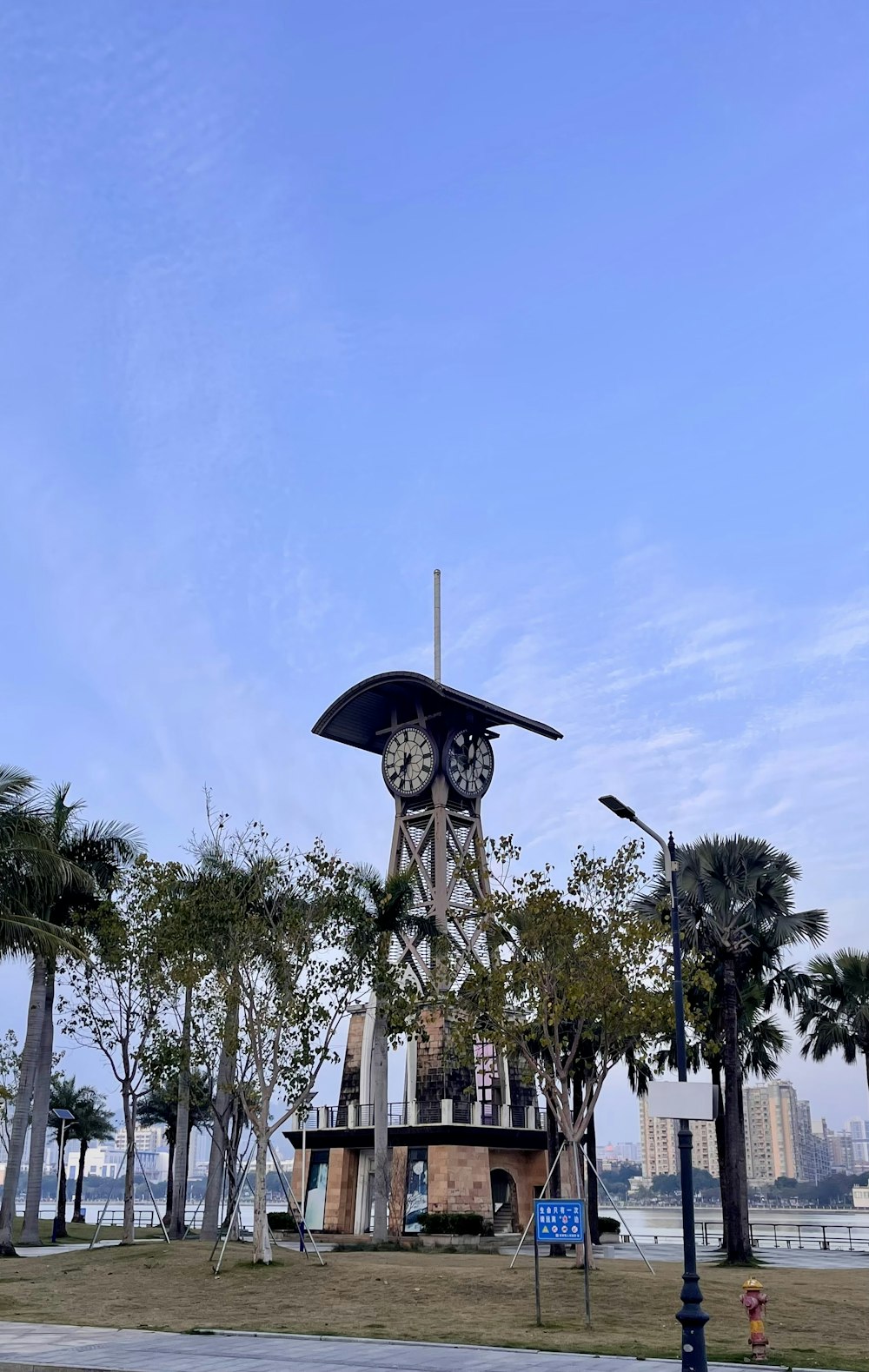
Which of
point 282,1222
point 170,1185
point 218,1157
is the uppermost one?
point 218,1157

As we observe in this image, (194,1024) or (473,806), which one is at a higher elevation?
(473,806)

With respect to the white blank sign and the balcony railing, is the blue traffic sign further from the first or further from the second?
the balcony railing

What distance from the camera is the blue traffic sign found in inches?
908

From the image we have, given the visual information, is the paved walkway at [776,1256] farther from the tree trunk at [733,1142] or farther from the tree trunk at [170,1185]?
the tree trunk at [170,1185]

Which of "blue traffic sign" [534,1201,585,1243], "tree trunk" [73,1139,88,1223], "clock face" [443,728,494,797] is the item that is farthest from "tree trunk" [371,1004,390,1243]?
"tree trunk" [73,1139,88,1223]

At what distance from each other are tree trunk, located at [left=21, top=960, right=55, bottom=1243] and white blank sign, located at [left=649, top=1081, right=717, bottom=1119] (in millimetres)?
33464

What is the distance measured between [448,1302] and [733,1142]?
58.9ft

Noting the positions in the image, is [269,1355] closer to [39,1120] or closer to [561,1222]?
[561,1222]

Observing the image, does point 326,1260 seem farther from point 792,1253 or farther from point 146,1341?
point 792,1253

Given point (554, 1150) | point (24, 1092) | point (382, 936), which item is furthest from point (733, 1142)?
point (24, 1092)

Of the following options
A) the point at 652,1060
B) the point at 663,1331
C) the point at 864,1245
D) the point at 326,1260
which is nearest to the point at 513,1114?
→ the point at 652,1060

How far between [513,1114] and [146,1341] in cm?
4302

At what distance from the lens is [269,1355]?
20.0m

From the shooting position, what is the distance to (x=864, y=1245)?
63.8 meters
